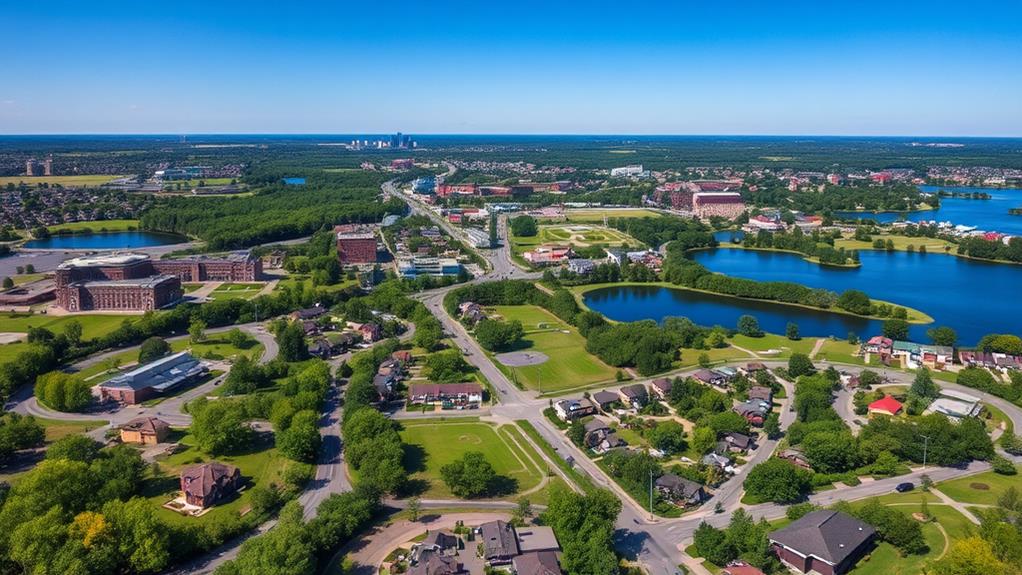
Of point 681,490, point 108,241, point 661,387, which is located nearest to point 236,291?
point 108,241

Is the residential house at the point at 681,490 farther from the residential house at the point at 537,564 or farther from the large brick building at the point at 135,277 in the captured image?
the large brick building at the point at 135,277

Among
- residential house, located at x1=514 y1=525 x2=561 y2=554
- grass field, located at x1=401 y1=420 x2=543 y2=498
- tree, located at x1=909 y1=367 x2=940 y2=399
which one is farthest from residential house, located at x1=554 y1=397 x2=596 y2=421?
tree, located at x1=909 y1=367 x2=940 y2=399

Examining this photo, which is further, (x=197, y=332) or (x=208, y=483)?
(x=197, y=332)

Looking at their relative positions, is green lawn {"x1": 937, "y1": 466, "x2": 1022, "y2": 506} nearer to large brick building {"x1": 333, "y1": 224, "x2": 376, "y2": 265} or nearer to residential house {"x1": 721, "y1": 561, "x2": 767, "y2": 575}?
residential house {"x1": 721, "y1": 561, "x2": 767, "y2": 575}

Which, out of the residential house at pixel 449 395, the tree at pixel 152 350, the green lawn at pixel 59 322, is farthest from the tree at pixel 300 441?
the green lawn at pixel 59 322

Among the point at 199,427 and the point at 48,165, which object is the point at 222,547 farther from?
the point at 48,165

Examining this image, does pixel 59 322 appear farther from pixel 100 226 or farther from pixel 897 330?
pixel 897 330

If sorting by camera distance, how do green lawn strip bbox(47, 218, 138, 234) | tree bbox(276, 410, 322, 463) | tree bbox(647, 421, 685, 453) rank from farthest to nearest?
green lawn strip bbox(47, 218, 138, 234), tree bbox(647, 421, 685, 453), tree bbox(276, 410, 322, 463)
